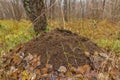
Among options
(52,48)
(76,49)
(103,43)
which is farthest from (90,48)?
(103,43)

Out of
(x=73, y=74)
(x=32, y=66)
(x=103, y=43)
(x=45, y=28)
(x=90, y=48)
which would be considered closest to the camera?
(x=73, y=74)

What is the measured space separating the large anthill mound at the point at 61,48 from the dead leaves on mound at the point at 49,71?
7 cm

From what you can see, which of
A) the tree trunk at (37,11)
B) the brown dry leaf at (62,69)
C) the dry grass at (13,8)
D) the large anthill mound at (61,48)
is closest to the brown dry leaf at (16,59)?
the large anthill mound at (61,48)

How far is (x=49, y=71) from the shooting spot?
123 inches

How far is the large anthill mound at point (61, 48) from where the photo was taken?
126 inches

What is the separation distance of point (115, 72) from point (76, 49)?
540mm

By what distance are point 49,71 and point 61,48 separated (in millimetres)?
381

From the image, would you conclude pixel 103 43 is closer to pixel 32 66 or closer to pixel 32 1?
pixel 32 1

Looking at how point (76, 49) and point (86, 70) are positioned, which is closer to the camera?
point (86, 70)

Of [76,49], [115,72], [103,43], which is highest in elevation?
[76,49]

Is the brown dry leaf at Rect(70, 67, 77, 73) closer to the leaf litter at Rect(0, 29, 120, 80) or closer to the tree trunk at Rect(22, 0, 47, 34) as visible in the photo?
the leaf litter at Rect(0, 29, 120, 80)

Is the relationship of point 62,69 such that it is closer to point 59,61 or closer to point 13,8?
point 59,61

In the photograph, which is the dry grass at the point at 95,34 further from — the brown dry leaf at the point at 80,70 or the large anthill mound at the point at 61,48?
the brown dry leaf at the point at 80,70

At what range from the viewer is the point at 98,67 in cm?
306
